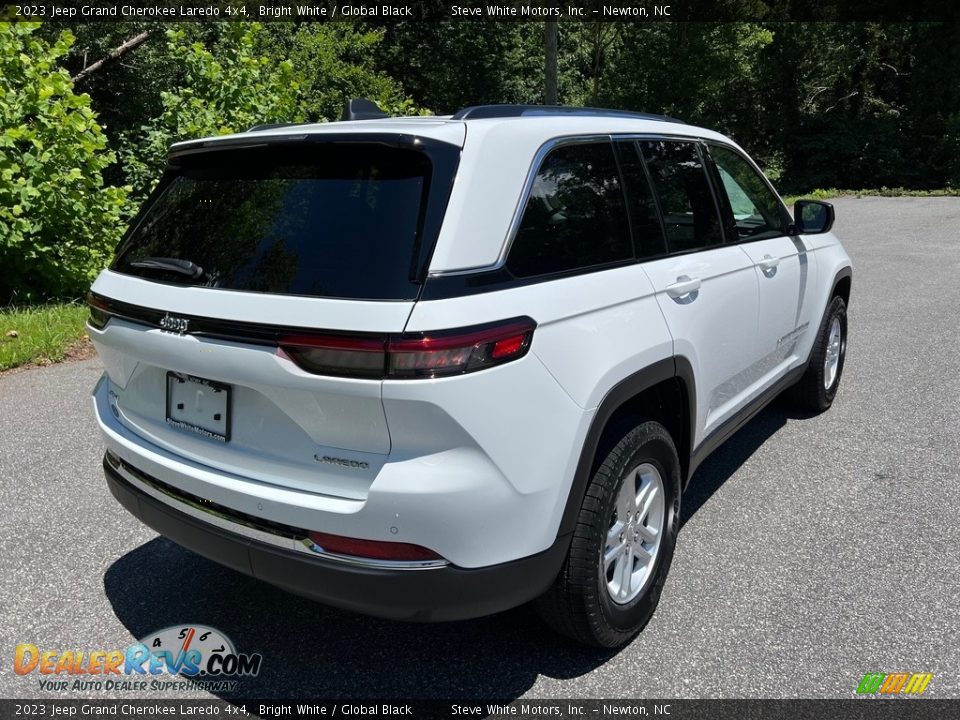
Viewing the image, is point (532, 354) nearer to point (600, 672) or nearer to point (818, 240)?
point (600, 672)

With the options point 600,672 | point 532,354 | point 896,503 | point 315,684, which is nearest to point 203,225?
point 532,354

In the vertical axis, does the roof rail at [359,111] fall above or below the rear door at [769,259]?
above

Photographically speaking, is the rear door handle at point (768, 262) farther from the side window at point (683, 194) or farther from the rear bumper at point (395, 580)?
the rear bumper at point (395, 580)

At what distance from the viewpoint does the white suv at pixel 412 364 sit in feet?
7.11

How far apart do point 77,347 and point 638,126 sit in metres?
5.43

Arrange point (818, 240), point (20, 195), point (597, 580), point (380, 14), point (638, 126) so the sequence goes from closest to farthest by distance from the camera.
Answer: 1. point (597, 580)
2. point (638, 126)
3. point (818, 240)
4. point (20, 195)
5. point (380, 14)

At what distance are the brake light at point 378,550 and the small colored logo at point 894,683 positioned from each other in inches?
60.9

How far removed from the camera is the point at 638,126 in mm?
3279

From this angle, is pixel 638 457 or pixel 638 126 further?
pixel 638 126

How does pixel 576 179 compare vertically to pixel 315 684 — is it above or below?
above

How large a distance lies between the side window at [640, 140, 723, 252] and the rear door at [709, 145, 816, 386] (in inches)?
8.2

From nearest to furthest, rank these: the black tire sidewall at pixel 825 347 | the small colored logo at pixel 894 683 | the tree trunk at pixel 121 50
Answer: the small colored logo at pixel 894 683 < the black tire sidewall at pixel 825 347 < the tree trunk at pixel 121 50

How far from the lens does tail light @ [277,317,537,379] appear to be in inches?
82.4

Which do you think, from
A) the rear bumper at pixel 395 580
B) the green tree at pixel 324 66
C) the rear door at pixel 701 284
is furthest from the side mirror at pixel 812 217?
the green tree at pixel 324 66
